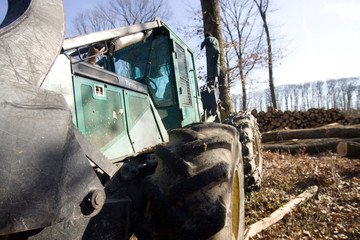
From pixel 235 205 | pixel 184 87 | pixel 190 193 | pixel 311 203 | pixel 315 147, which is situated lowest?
pixel 315 147

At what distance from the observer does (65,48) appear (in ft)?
6.30

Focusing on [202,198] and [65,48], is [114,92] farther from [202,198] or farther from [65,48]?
[202,198]

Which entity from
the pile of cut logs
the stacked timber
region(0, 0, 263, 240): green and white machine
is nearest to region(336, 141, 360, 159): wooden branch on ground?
the stacked timber

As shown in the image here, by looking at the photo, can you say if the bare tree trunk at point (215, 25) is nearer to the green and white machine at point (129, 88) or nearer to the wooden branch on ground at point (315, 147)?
the wooden branch on ground at point (315, 147)

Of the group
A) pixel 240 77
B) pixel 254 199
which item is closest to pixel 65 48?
pixel 254 199

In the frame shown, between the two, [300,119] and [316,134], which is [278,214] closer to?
[316,134]

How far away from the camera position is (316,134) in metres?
8.02

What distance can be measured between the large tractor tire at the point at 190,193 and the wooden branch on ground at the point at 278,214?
50.8 inches

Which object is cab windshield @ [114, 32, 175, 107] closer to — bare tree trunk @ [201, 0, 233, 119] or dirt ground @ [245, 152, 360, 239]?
dirt ground @ [245, 152, 360, 239]

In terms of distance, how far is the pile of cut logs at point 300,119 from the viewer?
34.1ft

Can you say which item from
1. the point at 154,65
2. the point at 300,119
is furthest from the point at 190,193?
the point at 300,119

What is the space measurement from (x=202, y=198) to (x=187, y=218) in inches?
4.8

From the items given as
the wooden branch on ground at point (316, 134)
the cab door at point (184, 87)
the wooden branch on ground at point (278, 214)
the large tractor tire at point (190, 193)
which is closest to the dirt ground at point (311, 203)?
the wooden branch on ground at point (278, 214)

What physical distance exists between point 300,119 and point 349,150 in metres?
4.88
